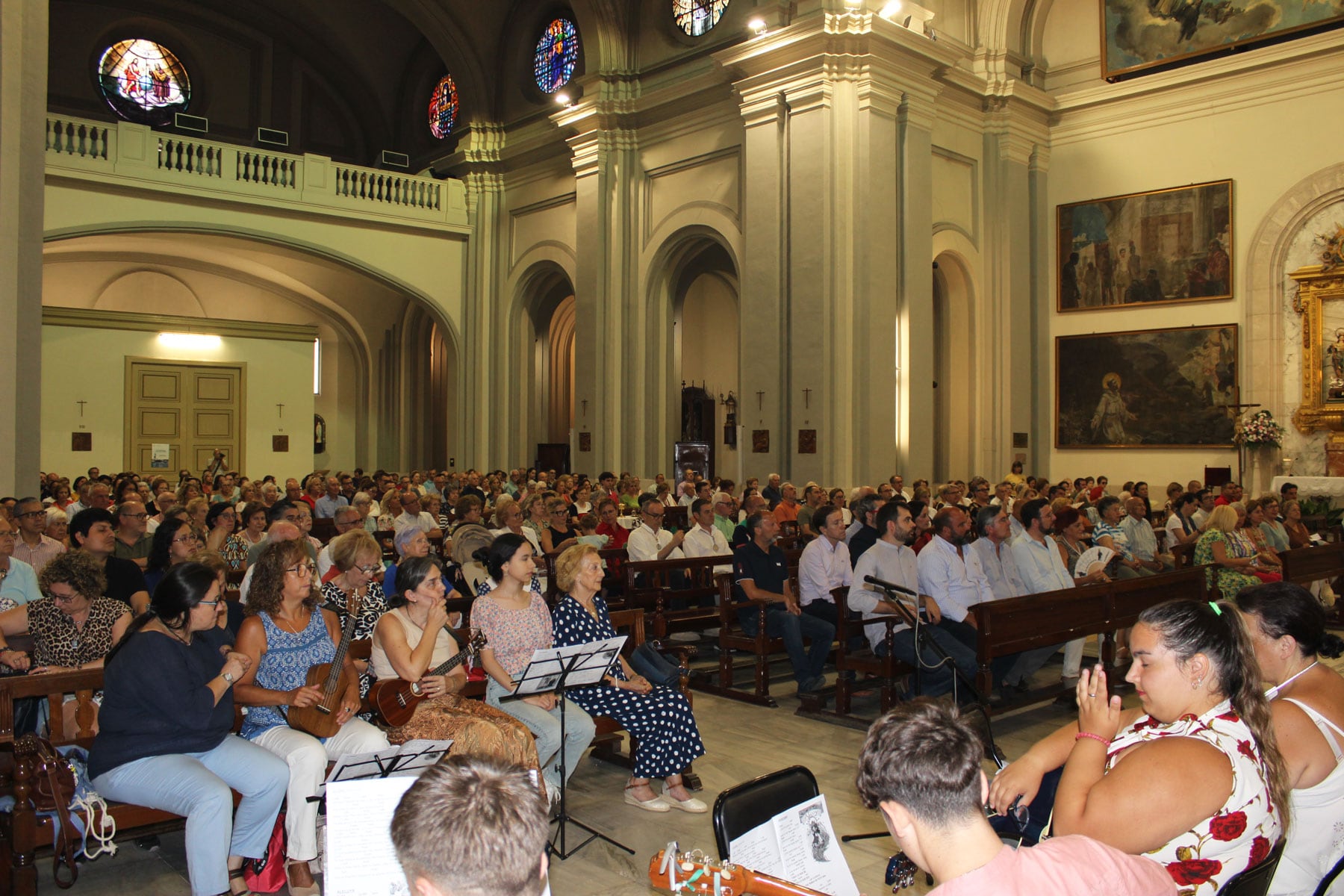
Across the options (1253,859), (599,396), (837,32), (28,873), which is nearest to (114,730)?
(28,873)

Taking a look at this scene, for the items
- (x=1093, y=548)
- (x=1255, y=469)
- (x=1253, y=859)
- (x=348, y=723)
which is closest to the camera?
(x=1253, y=859)

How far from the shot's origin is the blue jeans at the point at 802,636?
6727mm

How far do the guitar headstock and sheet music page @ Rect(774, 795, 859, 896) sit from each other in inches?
25.2

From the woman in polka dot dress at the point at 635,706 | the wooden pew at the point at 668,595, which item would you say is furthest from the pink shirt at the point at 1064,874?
the wooden pew at the point at 668,595

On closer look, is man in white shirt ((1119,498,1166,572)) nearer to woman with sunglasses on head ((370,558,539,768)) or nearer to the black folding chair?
woman with sunglasses on head ((370,558,539,768))

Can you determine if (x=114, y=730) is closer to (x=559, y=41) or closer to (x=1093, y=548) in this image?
(x=1093, y=548)

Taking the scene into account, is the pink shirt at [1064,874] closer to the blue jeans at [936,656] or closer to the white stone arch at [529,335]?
the blue jeans at [936,656]

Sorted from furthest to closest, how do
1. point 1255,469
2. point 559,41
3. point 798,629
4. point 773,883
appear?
point 559,41 < point 1255,469 < point 798,629 < point 773,883

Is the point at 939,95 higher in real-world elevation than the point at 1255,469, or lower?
higher

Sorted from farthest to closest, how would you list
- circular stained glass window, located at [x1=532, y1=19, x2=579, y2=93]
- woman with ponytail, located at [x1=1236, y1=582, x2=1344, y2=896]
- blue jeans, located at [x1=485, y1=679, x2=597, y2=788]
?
circular stained glass window, located at [x1=532, y1=19, x2=579, y2=93] < blue jeans, located at [x1=485, y1=679, x2=597, y2=788] < woman with ponytail, located at [x1=1236, y1=582, x2=1344, y2=896]

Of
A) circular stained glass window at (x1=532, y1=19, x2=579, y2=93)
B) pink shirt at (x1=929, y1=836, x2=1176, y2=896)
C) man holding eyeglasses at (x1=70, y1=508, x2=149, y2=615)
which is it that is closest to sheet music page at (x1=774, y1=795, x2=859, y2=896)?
pink shirt at (x1=929, y1=836, x2=1176, y2=896)

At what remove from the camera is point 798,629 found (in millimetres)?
6766

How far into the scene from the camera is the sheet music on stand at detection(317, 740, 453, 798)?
360cm

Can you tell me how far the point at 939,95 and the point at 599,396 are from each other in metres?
7.29
